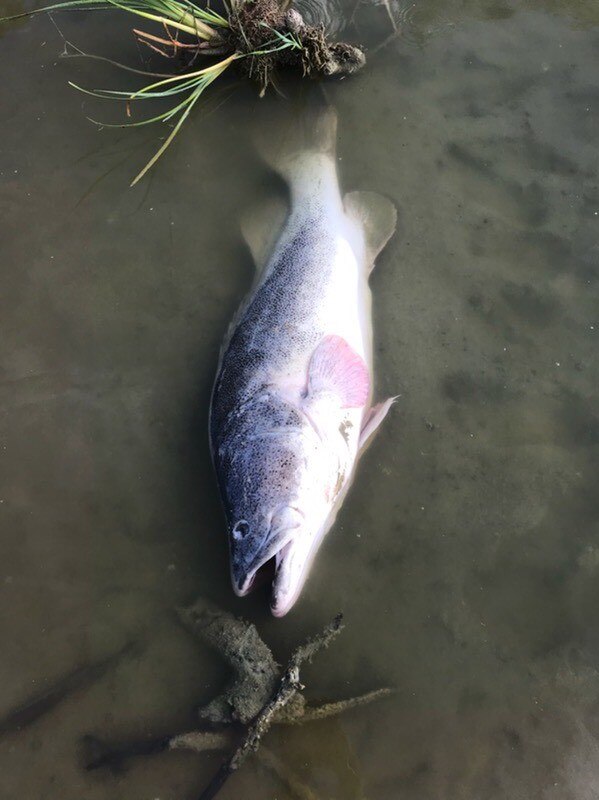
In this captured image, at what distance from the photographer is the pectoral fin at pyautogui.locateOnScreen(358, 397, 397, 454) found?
3.50m

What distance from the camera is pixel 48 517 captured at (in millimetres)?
3494

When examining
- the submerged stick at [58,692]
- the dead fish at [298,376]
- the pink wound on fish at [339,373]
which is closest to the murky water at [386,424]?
the submerged stick at [58,692]

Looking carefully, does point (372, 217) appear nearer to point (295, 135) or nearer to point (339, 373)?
point (295, 135)

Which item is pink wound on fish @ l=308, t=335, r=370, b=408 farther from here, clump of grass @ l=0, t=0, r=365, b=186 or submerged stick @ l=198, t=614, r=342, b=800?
clump of grass @ l=0, t=0, r=365, b=186

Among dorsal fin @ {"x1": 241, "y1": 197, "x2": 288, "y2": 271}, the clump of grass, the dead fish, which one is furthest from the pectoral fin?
the clump of grass

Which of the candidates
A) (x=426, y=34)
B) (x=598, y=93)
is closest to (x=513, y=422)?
(x=598, y=93)

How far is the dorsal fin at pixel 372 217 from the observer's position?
3.96 metres

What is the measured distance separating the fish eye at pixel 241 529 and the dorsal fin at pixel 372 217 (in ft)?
5.87

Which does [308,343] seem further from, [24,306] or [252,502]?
[24,306]

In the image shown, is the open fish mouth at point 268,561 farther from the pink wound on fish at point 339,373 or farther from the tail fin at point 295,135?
the tail fin at point 295,135

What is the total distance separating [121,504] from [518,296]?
8.53 feet

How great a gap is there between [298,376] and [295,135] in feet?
6.09

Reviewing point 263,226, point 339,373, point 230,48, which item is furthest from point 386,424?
point 230,48

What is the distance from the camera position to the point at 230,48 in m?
4.36
